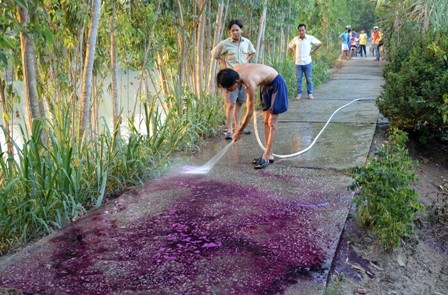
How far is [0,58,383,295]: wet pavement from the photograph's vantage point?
2.80m

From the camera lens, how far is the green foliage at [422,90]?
5.54m

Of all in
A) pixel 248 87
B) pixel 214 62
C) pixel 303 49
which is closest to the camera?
pixel 248 87

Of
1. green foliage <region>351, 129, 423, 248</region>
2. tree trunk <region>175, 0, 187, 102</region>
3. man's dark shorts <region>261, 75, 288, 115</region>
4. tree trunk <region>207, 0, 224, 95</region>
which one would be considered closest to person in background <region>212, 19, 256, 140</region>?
tree trunk <region>175, 0, 187, 102</region>

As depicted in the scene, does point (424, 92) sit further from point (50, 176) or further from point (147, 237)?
point (50, 176)

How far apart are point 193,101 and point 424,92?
10.2 feet

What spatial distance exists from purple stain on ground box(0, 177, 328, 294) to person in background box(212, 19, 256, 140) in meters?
2.43

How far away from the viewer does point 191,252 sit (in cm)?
315

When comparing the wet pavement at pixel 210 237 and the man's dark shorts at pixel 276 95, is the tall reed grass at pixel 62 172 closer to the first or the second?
the wet pavement at pixel 210 237

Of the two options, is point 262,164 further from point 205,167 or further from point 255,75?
point 255,75

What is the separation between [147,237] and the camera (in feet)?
11.2

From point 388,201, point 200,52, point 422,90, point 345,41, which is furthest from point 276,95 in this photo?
point 345,41

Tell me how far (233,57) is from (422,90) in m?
2.46

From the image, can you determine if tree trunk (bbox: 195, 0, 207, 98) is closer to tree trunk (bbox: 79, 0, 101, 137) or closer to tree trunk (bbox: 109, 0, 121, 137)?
tree trunk (bbox: 109, 0, 121, 137)

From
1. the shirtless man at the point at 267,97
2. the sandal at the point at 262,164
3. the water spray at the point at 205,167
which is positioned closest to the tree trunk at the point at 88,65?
the water spray at the point at 205,167
